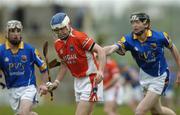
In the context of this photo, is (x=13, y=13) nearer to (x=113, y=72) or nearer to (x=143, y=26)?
(x=113, y=72)

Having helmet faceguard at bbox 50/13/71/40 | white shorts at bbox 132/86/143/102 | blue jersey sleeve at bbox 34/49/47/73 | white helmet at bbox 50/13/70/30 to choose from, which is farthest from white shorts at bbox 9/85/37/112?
white shorts at bbox 132/86/143/102

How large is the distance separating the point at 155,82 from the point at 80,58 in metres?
1.76

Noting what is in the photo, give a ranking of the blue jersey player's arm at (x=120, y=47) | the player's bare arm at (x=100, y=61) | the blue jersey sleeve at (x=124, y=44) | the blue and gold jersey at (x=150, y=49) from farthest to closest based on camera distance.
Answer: the blue jersey sleeve at (x=124, y=44), the blue and gold jersey at (x=150, y=49), the blue jersey player's arm at (x=120, y=47), the player's bare arm at (x=100, y=61)

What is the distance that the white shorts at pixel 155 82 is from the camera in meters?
16.1

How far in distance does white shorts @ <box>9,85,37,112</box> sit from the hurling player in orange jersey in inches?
33.7

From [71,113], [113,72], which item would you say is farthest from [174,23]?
[113,72]

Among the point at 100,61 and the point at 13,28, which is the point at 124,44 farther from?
the point at 13,28

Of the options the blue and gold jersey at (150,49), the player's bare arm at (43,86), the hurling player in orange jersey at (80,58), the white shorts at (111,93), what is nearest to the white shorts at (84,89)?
the hurling player in orange jersey at (80,58)

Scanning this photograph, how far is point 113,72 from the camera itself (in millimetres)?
21594

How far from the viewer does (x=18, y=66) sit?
1620cm

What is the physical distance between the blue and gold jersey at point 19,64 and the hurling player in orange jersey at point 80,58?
3.20 feet

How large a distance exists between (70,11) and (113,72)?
28.1 m

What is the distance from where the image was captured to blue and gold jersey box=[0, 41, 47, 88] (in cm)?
1620

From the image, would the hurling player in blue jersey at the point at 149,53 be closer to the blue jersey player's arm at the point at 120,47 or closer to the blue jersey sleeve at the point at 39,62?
the blue jersey player's arm at the point at 120,47
